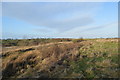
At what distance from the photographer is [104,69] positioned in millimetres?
8797

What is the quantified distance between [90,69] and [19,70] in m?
4.30

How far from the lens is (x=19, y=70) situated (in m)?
9.84

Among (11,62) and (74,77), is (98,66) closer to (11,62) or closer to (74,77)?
(74,77)

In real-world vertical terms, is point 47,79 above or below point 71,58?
below

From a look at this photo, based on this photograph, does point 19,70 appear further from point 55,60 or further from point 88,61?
point 88,61

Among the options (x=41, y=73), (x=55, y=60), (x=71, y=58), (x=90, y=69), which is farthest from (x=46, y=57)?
(x=90, y=69)

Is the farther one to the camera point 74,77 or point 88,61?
point 88,61

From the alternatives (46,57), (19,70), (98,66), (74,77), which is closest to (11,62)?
(19,70)

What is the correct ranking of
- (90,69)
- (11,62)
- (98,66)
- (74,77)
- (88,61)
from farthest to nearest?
(11,62)
(88,61)
(98,66)
(90,69)
(74,77)

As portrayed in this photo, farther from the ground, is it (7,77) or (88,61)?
(88,61)

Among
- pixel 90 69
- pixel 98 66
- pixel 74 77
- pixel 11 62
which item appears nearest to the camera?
pixel 74 77

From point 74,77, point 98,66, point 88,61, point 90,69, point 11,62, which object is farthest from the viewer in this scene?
point 11,62

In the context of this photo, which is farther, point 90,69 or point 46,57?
point 46,57

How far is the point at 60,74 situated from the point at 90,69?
1.65 meters
